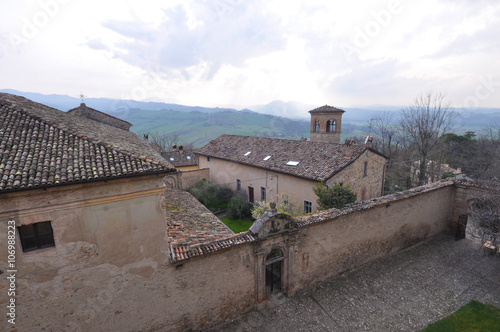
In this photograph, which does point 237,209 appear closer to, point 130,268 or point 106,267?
point 130,268

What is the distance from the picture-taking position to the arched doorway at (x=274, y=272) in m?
9.22

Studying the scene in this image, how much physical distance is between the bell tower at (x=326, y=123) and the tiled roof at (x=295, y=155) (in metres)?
5.83

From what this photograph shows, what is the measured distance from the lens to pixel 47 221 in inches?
230

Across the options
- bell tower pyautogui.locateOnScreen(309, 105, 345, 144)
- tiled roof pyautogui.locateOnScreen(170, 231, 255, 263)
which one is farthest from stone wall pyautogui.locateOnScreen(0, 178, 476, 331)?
bell tower pyautogui.locateOnScreen(309, 105, 345, 144)

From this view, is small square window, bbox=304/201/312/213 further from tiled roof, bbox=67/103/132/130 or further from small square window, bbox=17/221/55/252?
tiled roof, bbox=67/103/132/130

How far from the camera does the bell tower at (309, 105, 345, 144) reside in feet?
81.2

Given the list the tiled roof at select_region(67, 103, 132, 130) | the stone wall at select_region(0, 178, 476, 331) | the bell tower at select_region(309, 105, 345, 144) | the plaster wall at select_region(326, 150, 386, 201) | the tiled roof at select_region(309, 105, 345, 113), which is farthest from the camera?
the bell tower at select_region(309, 105, 345, 144)

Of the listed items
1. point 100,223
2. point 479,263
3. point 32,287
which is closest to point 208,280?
point 100,223

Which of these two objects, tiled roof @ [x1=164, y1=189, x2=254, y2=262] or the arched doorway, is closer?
tiled roof @ [x1=164, y1=189, x2=254, y2=262]

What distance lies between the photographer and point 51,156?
6.08 meters

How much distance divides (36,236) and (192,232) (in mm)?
4631

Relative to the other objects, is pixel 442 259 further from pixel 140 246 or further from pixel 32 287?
pixel 32 287

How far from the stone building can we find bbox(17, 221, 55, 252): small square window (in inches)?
519

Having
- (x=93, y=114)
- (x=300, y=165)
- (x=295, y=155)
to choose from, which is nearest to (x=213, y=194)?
(x=295, y=155)
